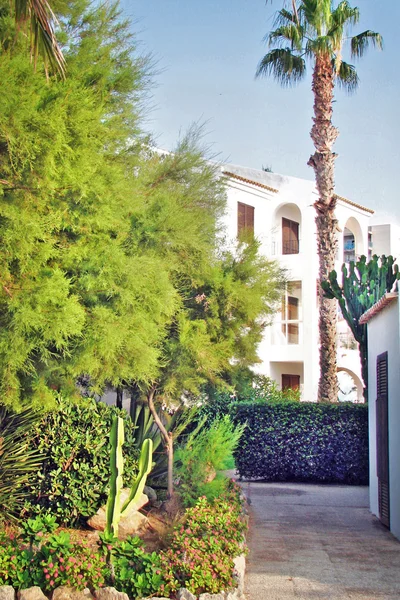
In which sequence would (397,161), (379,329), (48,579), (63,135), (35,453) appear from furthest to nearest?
(397,161), (379,329), (35,453), (63,135), (48,579)

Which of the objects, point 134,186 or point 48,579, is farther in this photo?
point 134,186

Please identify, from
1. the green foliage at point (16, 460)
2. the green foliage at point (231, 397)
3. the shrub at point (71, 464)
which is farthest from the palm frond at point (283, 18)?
the green foliage at point (16, 460)

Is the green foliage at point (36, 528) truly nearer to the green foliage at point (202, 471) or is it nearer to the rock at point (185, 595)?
the rock at point (185, 595)

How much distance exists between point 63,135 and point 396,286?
17.3 ft

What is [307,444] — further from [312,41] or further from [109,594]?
[312,41]

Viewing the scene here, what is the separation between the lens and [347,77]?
70.7 feet

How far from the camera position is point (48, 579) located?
6.89 metres

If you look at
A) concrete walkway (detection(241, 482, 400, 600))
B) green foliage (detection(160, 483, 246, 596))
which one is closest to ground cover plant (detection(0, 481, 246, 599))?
green foliage (detection(160, 483, 246, 596))

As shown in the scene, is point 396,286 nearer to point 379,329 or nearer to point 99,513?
point 379,329

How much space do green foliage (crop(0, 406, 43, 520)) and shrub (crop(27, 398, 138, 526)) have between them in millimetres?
102

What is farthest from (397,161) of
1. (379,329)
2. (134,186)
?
(134,186)

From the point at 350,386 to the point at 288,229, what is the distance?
9224 millimetres

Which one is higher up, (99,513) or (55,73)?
(55,73)

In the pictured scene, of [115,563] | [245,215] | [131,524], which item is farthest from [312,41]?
[115,563]
